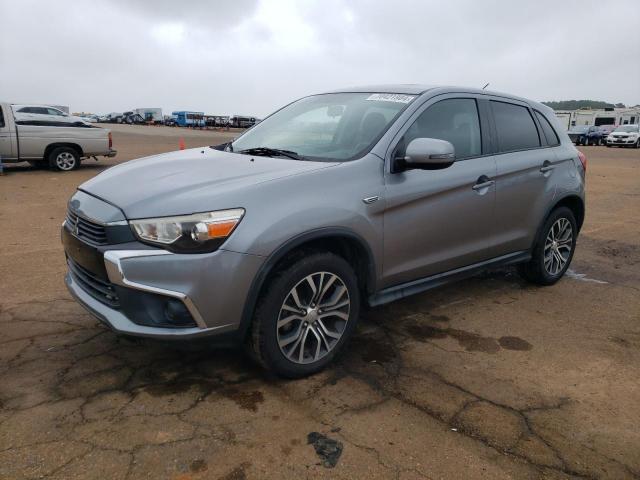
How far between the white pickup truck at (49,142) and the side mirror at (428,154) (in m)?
11.9

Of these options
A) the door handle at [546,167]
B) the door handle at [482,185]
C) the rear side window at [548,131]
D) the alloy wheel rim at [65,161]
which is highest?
the rear side window at [548,131]

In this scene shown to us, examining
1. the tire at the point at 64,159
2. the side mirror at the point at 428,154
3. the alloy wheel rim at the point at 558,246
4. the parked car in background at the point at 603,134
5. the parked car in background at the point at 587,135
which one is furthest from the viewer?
the parked car in background at the point at 587,135

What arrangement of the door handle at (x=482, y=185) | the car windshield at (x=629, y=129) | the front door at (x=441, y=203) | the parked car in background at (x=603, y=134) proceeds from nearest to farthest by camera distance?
the front door at (x=441, y=203), the door handle at (x=482, y=185), the car windshield at (x=629, y=129), the parked car in background at (x=603, y=134)

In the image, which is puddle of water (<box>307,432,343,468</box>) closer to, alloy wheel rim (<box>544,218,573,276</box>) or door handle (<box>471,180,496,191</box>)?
door handle (<box>471,180,496,191</box>)

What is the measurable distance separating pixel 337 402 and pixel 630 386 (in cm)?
179

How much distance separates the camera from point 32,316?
4035mm

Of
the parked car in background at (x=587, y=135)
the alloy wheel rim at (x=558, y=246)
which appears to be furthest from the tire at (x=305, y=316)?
the parked car in background at (x=587, y=135)

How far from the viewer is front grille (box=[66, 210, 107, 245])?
2.87m

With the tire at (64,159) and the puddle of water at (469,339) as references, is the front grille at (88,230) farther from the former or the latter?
the tire at (64,159)

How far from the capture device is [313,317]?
314cm

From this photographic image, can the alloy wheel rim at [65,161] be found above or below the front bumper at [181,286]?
below

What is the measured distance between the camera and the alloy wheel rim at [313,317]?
3053 millimetres

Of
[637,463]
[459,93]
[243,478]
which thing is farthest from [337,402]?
[459,93]

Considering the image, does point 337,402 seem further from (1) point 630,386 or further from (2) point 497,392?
(1) point 630,386
